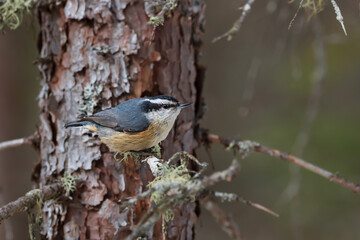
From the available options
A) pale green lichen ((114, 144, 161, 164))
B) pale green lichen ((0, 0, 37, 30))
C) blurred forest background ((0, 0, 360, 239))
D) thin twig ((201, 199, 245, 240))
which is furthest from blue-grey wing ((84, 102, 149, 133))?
blurred forest background ((0, 0, 360, 239))

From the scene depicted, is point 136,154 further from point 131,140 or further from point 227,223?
point 227,223

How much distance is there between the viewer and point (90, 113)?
271 cm

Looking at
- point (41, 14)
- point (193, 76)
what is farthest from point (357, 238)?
point (41, 14)

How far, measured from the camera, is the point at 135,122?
276 cm

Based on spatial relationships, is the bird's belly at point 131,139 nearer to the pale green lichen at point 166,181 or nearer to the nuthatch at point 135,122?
the nuthatch at point 135,122

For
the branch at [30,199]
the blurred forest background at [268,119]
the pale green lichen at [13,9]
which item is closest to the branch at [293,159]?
the branch at [30,199]

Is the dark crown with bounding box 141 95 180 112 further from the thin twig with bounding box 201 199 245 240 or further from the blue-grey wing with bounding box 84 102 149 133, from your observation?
the thin twig with bounding box 201 199 245 240

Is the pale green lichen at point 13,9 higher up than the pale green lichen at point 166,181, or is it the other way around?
the pale green lichen at point 13,9

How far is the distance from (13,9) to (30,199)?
1.18 m

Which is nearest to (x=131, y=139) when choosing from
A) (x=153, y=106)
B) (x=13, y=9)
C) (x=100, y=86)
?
(x=153, y=106)

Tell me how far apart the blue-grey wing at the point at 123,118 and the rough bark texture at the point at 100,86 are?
0.25ft

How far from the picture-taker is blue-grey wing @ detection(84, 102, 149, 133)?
2637 mm

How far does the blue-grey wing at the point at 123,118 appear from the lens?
2637 millimetres

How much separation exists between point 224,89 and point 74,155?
149 inches
